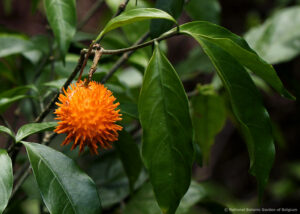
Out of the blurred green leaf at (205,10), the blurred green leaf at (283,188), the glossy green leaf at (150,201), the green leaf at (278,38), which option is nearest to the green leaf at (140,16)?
the blurred green leaf at (205,10)

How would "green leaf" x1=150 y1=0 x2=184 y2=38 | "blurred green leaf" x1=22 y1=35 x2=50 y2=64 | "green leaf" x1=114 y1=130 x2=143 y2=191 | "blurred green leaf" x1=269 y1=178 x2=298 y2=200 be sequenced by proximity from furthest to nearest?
"blurred green leaf" x1=269 y1=178 x2=298 y2=200, "blurred green leaf" x1=22 y1=35 x2=50 y2=64, "green leaf" x1=114 y1=130 x2=143 y2=191, "green leaf" x1=150 y1=0 x2=184 y2=38

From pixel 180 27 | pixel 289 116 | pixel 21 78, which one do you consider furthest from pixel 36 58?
pixel 289 116

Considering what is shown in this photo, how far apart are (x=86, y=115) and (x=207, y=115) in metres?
0.55

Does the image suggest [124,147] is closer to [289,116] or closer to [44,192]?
[44,192]

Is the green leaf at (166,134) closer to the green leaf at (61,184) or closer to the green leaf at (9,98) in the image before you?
the green leaf at (61,184)

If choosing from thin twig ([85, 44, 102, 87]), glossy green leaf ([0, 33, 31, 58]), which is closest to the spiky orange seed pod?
thin twig ([85, 44, 102, 87])

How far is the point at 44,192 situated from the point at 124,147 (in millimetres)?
266

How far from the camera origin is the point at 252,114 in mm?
607

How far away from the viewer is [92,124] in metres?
0.57

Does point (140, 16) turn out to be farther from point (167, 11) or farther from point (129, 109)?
point (129, 109)

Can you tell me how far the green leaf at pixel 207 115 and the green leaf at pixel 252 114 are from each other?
1.43 ft

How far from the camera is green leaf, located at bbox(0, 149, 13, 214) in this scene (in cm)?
54

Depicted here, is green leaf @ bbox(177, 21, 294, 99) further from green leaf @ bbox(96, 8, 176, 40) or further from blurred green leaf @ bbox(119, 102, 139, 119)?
blurred green leaf @ bbox(119, 102, 139, 119)

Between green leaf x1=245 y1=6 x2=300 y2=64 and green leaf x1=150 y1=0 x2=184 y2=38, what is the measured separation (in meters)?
0.69
